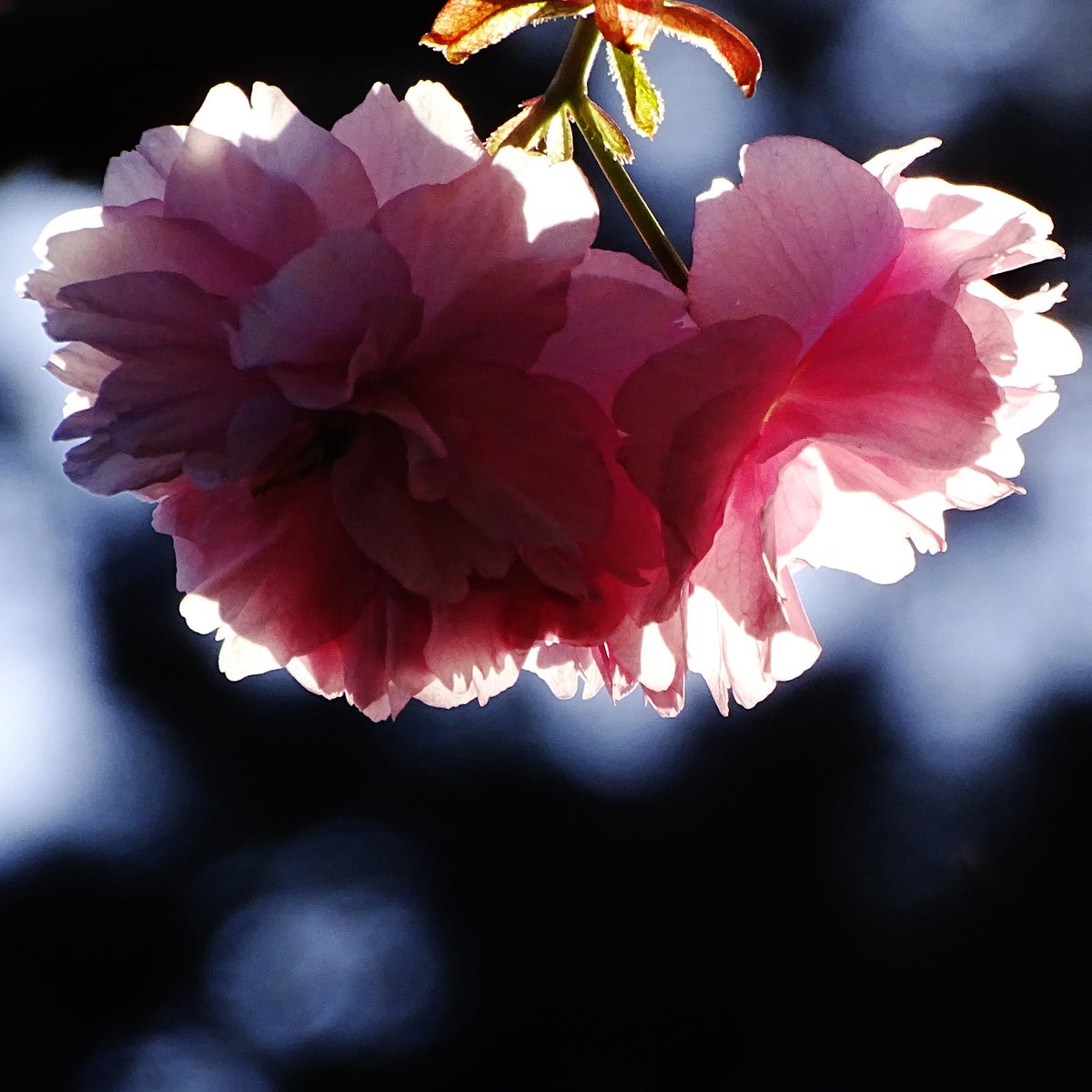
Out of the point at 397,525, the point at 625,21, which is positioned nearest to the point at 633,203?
the point at 625,21

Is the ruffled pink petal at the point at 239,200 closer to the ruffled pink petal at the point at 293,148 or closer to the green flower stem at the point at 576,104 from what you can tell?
the ruffled pink petal at the point at 293,148

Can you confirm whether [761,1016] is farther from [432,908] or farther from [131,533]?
[131,533]

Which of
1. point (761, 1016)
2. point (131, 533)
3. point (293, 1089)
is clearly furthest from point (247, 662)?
point (293, 1089)

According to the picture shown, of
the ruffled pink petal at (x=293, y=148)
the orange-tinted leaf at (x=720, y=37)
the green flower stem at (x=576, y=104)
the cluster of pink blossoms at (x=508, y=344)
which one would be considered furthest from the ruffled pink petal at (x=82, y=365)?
the orange-tinted leaf at (x=720, y=37)

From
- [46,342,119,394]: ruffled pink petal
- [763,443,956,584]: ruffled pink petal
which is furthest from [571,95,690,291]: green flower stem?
[46,342,119,394]: ruffled pink petal

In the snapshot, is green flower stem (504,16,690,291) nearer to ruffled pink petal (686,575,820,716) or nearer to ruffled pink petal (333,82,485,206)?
ruffled pink petal (333,82,485,206)

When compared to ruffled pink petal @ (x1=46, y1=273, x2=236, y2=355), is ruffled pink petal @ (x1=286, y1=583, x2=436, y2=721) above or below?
below
